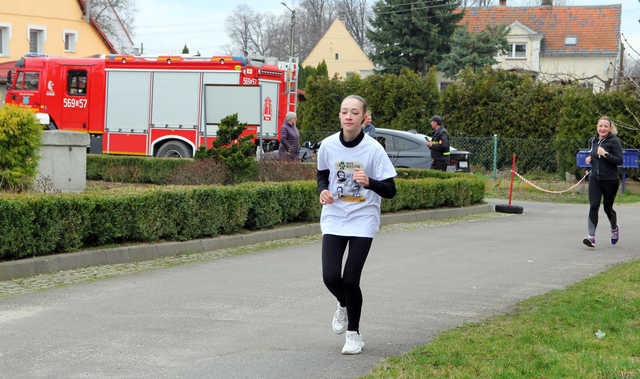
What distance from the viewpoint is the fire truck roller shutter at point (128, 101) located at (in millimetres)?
21950

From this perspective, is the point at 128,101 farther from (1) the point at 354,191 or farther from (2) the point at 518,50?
(2) the point at 518,50

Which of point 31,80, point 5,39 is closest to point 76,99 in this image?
point 31,80

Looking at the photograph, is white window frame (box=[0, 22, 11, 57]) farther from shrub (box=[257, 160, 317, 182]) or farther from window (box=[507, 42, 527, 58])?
shrub (box=[257, 160, 317, 182])

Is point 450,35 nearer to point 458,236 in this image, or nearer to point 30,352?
point 458,236

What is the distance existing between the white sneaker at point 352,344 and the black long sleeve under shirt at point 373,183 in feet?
3.29

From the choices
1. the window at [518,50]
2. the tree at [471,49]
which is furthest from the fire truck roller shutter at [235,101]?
the window at [518,50]

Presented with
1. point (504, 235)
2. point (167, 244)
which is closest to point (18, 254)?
point (167, 244)

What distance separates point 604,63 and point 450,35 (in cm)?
1555

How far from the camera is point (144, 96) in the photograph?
21.9 m

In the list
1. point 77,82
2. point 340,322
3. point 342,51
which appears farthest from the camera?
point 342,51

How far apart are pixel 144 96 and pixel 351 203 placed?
57.3 feet

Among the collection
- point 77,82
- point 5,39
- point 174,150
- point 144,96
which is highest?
point 5,39

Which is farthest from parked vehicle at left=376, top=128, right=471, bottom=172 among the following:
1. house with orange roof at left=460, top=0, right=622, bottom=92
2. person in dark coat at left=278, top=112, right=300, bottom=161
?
house with orange roof at left=460, top=0, right=622, bottom=92

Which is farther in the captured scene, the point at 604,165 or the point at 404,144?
the point at 404,144
